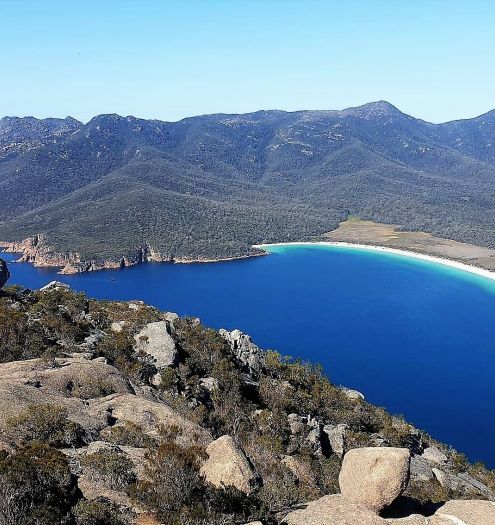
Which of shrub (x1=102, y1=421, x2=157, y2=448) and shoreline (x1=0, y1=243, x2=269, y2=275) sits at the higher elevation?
shrub (x1=102, y1=421, x2=157, y2=448)

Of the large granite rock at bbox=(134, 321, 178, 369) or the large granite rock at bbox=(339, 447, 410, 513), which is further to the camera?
the large granite rock at bbox=(134, 321, 178, 369)

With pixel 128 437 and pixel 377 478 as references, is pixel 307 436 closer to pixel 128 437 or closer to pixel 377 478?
pixel 128 437

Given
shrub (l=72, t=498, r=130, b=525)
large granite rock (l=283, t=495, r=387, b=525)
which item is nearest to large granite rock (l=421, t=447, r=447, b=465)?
large granite rock (l=283, t=495, r=387, b=525)

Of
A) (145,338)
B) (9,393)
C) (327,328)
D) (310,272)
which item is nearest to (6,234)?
(310,272)

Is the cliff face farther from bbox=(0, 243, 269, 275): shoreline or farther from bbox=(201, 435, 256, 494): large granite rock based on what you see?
bbox=(201, 435, 256, 494): large granite rock

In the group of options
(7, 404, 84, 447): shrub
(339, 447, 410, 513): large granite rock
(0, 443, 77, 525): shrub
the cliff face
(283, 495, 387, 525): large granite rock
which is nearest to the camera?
(0, 443, 77, 525): shrub

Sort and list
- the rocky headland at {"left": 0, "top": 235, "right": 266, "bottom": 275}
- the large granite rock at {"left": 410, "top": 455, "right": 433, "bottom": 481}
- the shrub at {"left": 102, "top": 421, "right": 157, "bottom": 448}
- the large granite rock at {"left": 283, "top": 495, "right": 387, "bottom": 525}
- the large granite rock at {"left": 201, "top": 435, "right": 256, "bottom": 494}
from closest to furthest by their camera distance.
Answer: the large granite rock at {"left": 283, "top": 495, "right": 387, "bottom": 525} < the large granite rock at {"left": 201, "top": 435, "right": 256, "bottom": 494} < the shrub at {"left": 102, "top": 421, "right": 157, "bottom": 448} < the large granite rock at {"left": 410, "top": 455, "right": 433, "bottom": 481} < the rocky headland at {"left": 0, "top": 235, "right": 266, "bottom": 275}
